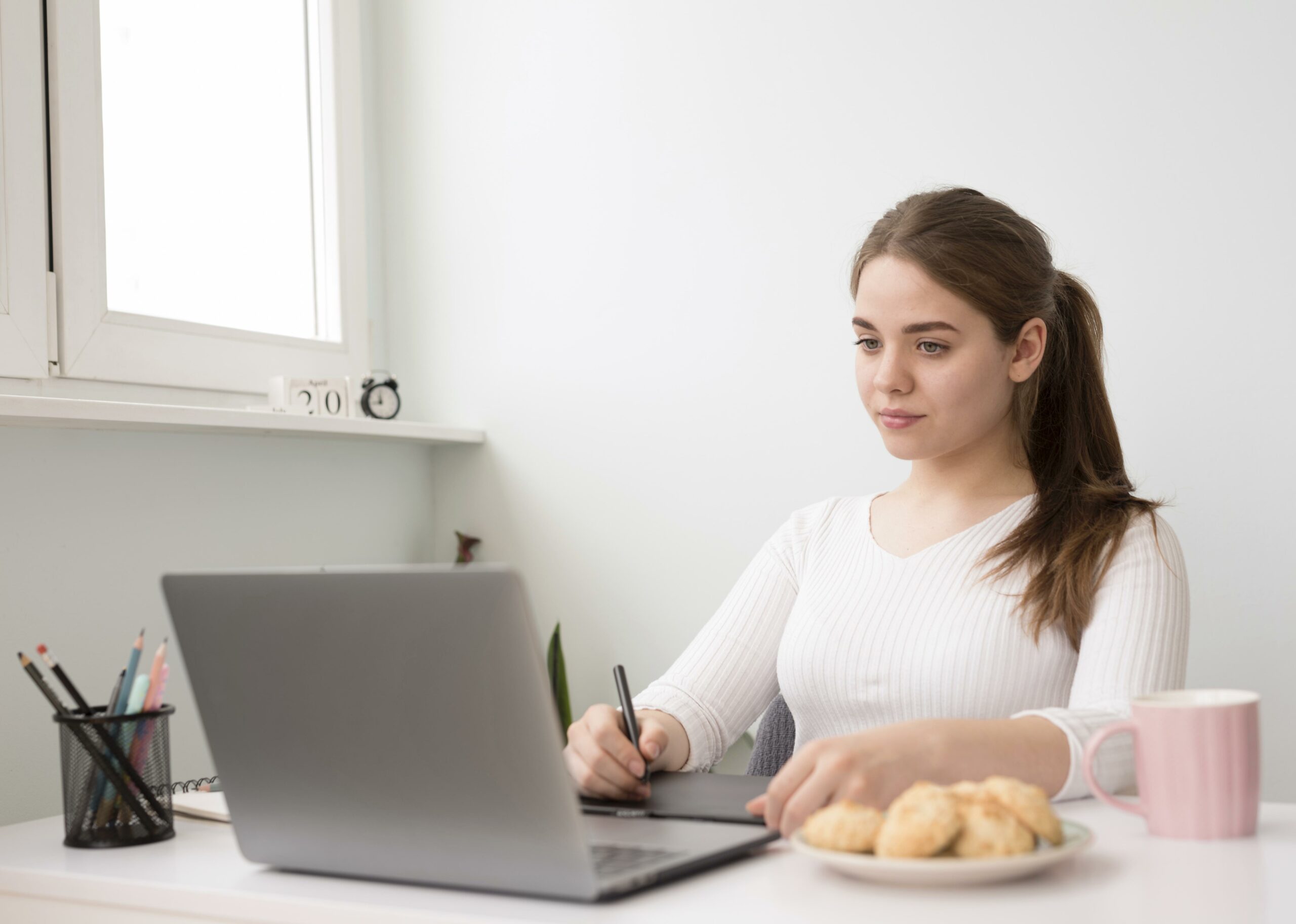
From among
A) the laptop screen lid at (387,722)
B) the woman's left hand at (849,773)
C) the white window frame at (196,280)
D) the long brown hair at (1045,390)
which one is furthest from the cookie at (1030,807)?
the white window frame at (196,280)

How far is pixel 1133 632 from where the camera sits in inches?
49.2

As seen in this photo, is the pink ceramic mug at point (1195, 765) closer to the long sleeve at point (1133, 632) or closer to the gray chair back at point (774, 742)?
the long sleeve at point (1133, 632)

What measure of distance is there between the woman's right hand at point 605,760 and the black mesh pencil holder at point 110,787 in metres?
0.37

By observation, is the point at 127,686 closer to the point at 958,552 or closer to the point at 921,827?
the point at 921,827

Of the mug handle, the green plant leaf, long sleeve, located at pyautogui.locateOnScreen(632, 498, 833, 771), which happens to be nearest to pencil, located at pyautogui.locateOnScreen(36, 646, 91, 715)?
long sleeve, located at pyautogui.locateOnScreen(632, 498, 833, 771)

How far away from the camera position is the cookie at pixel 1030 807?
2.53ft

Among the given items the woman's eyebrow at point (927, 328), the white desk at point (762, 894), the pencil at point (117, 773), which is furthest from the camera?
the woman's eyebrow at point (927, 328)

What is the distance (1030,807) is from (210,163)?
5.98ft

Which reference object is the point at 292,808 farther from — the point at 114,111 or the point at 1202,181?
the point at 1202,181

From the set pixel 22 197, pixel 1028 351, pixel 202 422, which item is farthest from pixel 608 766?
pixel 22 197

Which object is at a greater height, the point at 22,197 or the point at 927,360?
Answer: the point at 22,197

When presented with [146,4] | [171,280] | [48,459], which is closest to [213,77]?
[146,4]

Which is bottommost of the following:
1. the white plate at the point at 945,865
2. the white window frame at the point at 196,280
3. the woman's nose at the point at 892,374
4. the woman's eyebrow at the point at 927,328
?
the white plate at the point at 945,865

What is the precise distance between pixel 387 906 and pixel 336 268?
1.73 m
